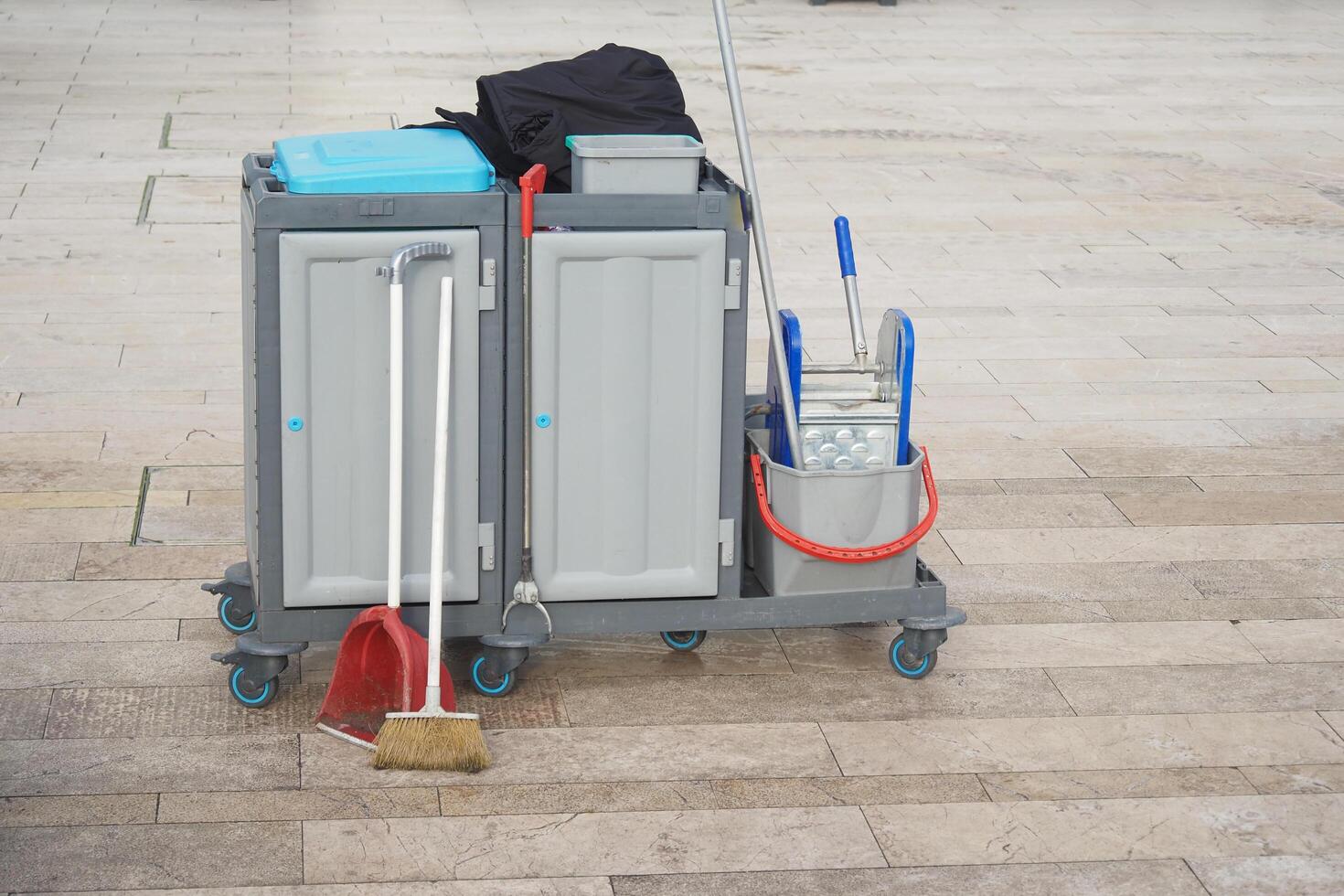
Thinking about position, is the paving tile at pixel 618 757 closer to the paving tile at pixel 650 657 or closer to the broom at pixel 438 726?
the broom at pixel 438 726

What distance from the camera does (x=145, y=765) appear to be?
3.66 metres

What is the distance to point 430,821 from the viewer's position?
136 inches

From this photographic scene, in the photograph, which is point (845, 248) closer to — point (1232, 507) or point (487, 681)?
point (487, 681)

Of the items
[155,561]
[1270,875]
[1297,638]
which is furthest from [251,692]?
[1297,638]

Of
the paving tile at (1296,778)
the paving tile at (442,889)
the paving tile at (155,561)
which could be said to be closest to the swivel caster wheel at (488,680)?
the paving tile at (442,889)

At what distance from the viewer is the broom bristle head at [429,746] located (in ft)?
11.9

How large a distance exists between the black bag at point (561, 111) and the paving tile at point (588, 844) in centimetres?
146

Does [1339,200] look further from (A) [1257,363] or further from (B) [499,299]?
(B) [499,299]

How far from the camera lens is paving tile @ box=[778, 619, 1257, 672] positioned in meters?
4.30

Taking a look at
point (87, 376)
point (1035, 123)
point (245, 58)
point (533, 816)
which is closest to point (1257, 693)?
point (533, 816)

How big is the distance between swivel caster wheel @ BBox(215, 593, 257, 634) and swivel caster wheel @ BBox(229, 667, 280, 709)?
0.40m

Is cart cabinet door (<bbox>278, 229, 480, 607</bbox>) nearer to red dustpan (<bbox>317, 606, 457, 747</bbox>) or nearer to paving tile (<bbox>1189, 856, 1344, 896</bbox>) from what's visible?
red dustpan (<bbox>317, 606, 457, 747</bbox>)

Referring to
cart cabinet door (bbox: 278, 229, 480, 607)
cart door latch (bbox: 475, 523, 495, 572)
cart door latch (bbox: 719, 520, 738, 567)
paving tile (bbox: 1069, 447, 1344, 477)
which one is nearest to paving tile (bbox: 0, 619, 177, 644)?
cart cabinet door (bbox: 278, 229, 480, 607)

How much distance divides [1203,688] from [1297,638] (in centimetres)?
45
